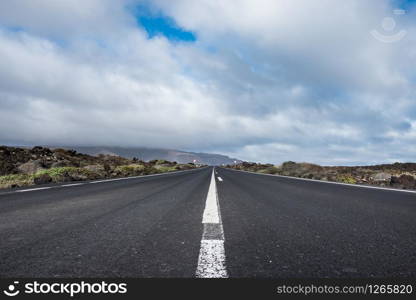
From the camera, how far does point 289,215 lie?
168 inches

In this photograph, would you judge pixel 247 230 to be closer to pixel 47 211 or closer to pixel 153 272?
pixel 153 272

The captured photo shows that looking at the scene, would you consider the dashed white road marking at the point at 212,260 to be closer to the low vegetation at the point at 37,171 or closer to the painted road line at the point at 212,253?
the painted road line at the point at 212,253

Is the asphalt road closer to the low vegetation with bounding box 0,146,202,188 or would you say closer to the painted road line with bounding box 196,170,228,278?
the painted road line with bounding box 196,170,228,278

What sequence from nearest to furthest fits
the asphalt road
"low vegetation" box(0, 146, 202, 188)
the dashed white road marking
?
1. the dashed white road marking
2. the asphalt road
3. "low vegetation" box(0, 146, 202, 188)

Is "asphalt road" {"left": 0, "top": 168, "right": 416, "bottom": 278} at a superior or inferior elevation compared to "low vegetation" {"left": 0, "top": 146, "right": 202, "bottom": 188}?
superior

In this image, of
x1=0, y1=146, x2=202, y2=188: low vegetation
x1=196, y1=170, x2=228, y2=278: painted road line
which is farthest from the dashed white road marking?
x1=0, y1=146, x2=202, y2=188: low vegetation

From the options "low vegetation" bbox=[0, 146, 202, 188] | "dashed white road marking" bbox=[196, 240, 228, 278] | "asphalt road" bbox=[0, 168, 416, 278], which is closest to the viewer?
A: "dashed white road marking" bbox=[196, 240, 228, 278]

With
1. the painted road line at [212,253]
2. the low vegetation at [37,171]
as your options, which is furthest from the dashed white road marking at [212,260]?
the low vegetation at [37,171]

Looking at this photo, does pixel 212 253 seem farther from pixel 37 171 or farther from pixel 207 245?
pixel 37 171

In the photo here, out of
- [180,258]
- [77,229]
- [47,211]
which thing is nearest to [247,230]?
[180,258]

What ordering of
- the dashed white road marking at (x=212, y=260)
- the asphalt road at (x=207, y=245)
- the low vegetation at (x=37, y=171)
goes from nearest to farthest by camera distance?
the dashed white road marking at (x=212, y=260), the asphalt road at (x=207, y=245), the low vegetation at (x=37, y=171)

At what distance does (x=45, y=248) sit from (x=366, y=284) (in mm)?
2694

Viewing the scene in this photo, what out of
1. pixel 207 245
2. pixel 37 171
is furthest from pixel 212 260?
pixel 37 171

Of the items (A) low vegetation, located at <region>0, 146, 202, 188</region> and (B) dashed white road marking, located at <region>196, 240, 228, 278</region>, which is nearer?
(B) dashed white road marking, located at <region>196, 240, 228, 278</region>
